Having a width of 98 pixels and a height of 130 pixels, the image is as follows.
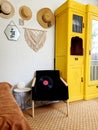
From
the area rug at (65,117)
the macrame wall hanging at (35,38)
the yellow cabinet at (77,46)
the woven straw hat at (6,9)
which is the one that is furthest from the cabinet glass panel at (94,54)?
the woven straw hat at (6,9)

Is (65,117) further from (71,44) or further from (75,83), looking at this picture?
(71,44)

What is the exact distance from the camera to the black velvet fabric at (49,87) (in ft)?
7.80

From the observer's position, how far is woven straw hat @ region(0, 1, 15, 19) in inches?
97.0

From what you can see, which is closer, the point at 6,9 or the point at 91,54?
the point at 6,9

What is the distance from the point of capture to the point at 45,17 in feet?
9.53

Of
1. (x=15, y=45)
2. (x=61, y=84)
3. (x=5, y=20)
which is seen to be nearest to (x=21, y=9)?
(x=5, y=20)

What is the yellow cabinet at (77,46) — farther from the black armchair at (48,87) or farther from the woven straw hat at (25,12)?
the woven straw hat at (25,12)

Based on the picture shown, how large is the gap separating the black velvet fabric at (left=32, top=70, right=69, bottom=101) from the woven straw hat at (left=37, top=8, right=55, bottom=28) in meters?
0.98

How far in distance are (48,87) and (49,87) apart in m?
0.02

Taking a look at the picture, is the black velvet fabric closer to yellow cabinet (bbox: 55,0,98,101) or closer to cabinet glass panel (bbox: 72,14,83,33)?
yellow cabinet (bbox: 55,0,98,101)

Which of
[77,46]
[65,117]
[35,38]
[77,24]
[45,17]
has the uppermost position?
[45,17]

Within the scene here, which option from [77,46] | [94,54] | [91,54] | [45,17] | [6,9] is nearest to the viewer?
[6,9]

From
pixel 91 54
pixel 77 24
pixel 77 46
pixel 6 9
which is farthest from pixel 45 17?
pixel 91 54

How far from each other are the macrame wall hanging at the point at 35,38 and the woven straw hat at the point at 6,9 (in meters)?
0.40
